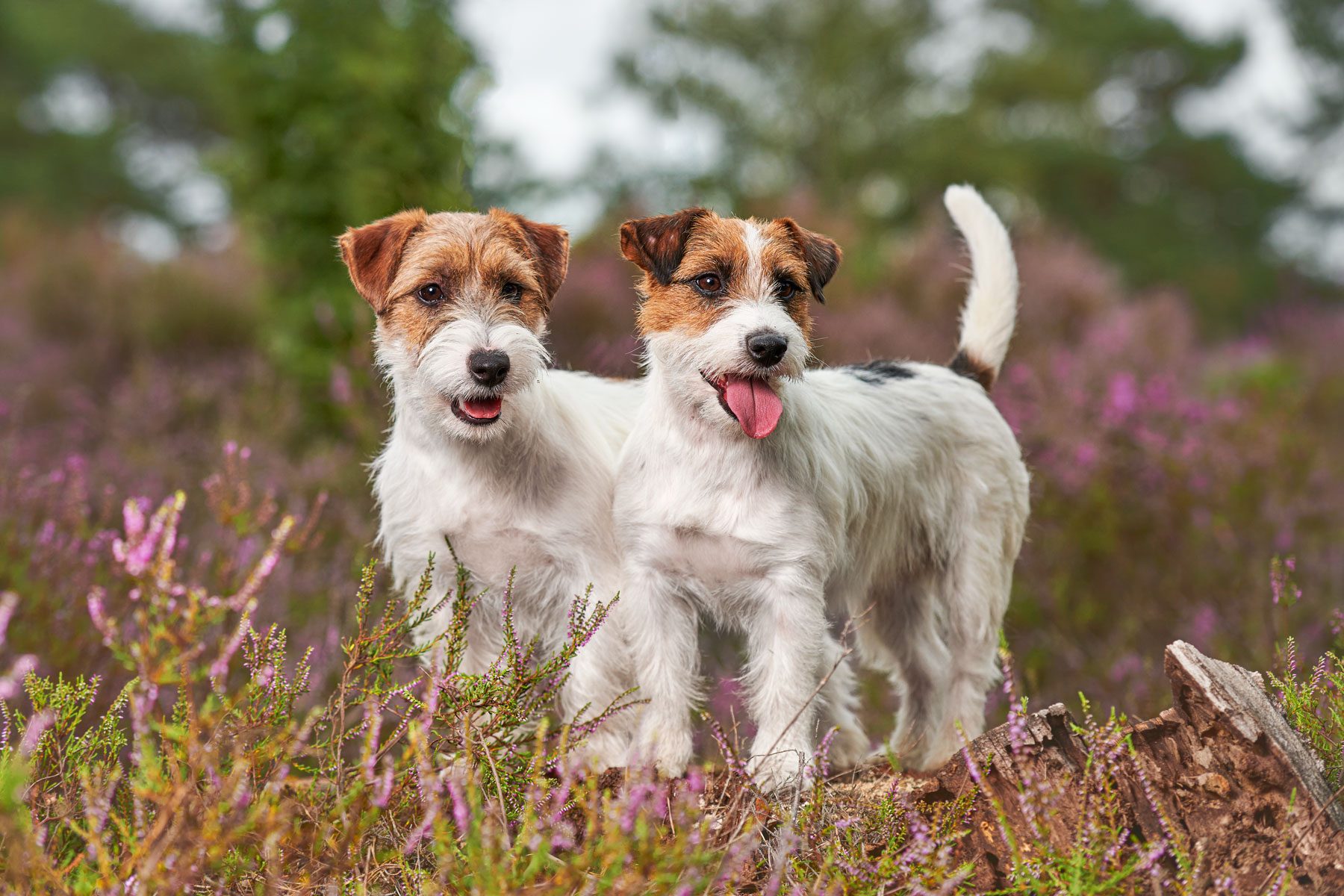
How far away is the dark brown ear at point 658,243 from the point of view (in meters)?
3.39

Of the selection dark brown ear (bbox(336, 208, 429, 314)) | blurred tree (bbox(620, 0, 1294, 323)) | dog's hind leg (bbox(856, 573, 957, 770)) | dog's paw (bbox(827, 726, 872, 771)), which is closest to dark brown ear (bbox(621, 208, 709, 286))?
dark brown ear (bbox(336, 208, 429, 314))

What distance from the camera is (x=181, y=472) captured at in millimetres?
7074

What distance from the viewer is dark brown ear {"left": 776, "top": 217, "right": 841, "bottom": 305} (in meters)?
3.50

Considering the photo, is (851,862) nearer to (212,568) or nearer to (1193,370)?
(212,568)

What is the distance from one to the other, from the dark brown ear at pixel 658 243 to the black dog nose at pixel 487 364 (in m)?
0.51

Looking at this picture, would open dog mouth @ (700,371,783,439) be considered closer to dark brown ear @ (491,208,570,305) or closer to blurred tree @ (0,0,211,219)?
dark brown ear @ (491,208,570,305)

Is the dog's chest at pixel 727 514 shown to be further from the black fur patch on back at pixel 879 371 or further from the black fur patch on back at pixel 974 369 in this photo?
the black fur patch on back at pixel 974 369

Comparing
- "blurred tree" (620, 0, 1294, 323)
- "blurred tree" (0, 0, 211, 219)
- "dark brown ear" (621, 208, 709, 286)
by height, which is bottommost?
"dark brown ear" (621, 208, 709, 286)

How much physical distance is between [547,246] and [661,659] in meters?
1.40

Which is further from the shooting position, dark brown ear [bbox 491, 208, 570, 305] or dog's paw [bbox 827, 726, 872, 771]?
dog's paw [bbox 827, 726, 872, 771]

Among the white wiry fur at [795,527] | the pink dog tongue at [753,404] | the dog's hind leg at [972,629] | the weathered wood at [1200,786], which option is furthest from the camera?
the dog's hind leg at [972,629]

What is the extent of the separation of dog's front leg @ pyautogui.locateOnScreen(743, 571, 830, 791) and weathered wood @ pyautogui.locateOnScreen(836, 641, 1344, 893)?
0.53 m

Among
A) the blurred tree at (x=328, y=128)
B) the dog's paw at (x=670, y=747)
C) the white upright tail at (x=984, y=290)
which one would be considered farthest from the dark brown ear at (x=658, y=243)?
the blurred tree at (x=328, y=128)

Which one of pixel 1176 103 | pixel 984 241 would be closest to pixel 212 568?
pixel 984 241
